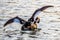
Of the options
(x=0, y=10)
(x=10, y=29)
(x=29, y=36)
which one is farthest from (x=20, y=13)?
(x=29, y=36)

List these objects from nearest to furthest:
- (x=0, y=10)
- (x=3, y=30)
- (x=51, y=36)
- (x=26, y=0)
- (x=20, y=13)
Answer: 1. (x=51, y=36)
2. (x=3, y=30)
3. (x=20, y=13)
4. (x=0, y=10)
5. (x=26, y=0)

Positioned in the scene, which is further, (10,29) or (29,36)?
(10,29)

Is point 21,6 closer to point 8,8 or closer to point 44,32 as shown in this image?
point 8,8

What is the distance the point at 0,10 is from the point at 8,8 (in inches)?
21.9

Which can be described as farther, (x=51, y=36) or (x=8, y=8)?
(x=8, y=8)

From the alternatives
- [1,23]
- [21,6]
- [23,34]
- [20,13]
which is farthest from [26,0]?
[23,34]

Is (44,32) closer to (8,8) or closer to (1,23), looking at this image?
(1,23)

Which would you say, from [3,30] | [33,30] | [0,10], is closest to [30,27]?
[33,30]

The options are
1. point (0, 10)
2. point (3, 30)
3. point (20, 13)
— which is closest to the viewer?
point (3, 30)

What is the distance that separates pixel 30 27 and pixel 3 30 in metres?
1.11

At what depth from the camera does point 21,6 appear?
20609 millimetres

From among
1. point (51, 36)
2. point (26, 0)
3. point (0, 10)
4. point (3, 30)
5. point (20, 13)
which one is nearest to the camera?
point (51, 36)

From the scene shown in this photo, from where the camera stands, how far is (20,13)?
18547mm

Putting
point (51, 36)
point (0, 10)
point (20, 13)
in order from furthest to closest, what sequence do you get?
1. point (0, 10)
2. point (20, 13)
3. point (51, 36)
